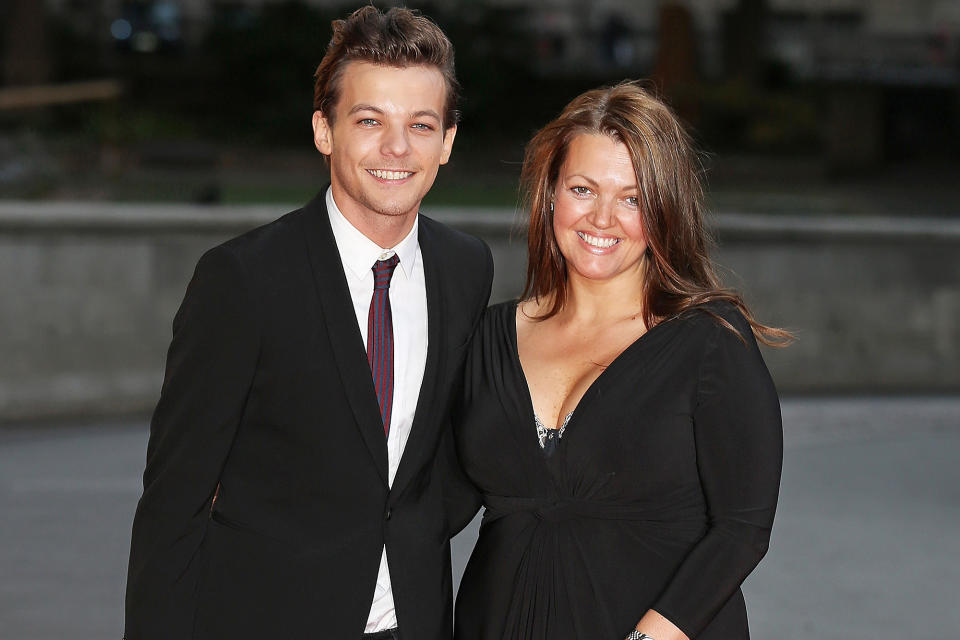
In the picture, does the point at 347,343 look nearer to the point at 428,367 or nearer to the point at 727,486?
the point at 428,367

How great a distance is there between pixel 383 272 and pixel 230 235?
806 centimetres

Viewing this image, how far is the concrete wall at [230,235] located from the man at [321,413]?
20.4 ft

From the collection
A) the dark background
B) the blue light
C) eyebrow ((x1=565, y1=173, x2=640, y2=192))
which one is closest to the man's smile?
eyebrow ((x1=565, y1=173, x2=640, y2=192))

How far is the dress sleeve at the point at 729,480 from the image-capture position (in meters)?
3.12

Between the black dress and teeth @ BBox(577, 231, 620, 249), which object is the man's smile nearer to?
teeth @ BBox(577, 231, 620, 249)

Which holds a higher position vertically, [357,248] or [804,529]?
[357,248]

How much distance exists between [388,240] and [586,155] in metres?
0.53

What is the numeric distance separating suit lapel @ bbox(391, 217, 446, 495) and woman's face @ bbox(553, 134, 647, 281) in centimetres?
33

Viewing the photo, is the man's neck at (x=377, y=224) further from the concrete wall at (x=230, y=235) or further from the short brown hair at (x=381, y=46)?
the concrete wall at (x=230, y=235)

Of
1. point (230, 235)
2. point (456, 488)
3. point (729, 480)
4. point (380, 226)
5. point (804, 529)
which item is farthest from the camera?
point (230, 235)

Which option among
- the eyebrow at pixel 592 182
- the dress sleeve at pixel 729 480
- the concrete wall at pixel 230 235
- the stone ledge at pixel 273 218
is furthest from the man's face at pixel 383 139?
the stone ledge at pixel 273 218

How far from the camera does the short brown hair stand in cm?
318

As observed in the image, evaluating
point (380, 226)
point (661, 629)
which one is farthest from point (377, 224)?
point (661, 629)

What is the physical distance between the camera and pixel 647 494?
126 inches
